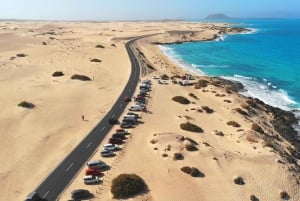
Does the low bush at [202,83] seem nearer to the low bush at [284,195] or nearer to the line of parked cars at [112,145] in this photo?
the line of parked cars at [112,145]

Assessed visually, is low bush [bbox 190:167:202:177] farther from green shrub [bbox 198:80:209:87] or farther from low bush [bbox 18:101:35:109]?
green shrub [bbox 198:80:209:87]

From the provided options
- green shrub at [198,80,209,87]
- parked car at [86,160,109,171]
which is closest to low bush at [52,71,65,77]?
green shrub at [198,80,209,87]

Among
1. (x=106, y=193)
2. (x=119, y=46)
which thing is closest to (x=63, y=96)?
(x=106, y=193)

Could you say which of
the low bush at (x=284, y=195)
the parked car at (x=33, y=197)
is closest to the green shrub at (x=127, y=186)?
the parked car at (x=33, y=197)

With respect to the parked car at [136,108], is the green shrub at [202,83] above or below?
below

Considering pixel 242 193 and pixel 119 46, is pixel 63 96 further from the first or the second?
pixel 119 46
